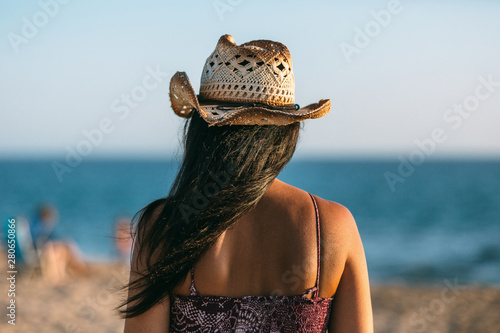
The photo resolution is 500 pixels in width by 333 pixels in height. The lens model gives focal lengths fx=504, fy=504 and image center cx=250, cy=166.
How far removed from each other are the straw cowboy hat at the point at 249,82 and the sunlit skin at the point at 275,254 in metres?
0.29

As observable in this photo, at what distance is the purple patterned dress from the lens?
1.64m

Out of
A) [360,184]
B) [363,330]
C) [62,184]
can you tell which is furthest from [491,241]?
[62,184]

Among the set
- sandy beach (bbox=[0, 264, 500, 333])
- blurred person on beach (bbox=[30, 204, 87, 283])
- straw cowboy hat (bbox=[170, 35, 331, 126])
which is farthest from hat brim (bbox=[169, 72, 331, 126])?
blurred person on beach (bbox=[30, 204, 87, 283])

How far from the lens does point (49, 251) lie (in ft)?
32.5

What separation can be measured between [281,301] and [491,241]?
2314 cm

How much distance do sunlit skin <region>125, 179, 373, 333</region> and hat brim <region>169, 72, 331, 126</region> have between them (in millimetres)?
240

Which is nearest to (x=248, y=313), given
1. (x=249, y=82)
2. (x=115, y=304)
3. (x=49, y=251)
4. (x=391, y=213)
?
(x=249, y=82)

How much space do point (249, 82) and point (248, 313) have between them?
77 centimetres

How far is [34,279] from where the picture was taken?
9.40 meters

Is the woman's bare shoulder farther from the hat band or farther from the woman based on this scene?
the hat band

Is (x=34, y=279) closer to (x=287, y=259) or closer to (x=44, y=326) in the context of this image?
(x=44, y=326)

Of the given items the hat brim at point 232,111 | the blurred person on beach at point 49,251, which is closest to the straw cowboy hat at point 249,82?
the hat brim at point 232,111

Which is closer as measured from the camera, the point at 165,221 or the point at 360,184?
the point at 165,221

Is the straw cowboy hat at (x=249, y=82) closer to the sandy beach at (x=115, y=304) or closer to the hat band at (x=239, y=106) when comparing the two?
the hat band at (x=239, y=106)
